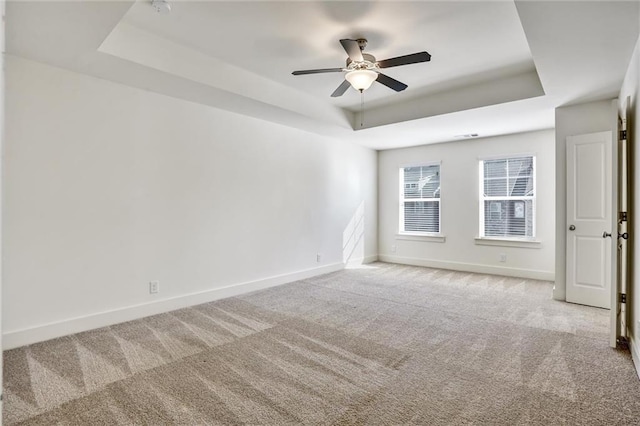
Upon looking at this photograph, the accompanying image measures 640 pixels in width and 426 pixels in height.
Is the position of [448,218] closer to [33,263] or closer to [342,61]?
[342,61]

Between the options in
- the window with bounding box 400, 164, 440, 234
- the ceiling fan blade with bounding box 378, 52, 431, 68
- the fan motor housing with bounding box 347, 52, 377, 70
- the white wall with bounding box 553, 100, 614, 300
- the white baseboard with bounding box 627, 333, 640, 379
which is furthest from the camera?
the window with bounding box 400, 164, 440, 234

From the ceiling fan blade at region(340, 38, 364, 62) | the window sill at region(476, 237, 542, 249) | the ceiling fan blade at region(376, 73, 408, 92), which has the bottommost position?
the window sill at region(476, 237, 542, 249)

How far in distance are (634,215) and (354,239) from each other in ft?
14.4

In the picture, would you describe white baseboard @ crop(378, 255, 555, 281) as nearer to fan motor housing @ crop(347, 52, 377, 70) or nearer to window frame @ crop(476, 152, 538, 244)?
window frame @ crop(476, 152, 538, 244)

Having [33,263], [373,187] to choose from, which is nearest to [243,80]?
[33,263]

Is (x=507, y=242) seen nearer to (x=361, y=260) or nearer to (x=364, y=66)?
(x=361, y=260)

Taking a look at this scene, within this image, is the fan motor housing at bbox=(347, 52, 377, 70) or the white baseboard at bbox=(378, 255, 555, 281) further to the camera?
the white baseboard at bbox=(378, 255, 555, 281)

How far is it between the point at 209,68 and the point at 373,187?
4462mm

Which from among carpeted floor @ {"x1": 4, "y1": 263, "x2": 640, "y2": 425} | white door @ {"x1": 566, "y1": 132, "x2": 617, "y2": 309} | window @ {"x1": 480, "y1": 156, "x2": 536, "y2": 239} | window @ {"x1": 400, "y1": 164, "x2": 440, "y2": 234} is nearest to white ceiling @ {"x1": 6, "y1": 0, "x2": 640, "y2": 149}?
white door @ {"x1": 566, "y1": 132, "x2": 617, "y2": 309}

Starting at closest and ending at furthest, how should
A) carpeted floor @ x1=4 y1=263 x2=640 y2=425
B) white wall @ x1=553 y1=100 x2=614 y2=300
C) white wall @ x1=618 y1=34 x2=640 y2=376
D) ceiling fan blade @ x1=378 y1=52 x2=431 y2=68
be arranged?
carpeted floor @ x1=4 y1=263 x2=640 y2=425 → white wall @ x1=618 y1=34 x2=640 y2=376 → ceiling fan blade @ x1=378 y1=52 x2=431 y2=68 → white wall @ x1=553 y1=100 x2=614 y2=300

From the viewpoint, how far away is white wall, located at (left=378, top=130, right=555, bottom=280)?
18.2 feet

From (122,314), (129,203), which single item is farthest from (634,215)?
(122,314)

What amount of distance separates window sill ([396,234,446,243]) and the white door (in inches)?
95.6

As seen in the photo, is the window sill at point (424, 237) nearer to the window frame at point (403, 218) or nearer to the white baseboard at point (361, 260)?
the window frame at point (403, 218)
